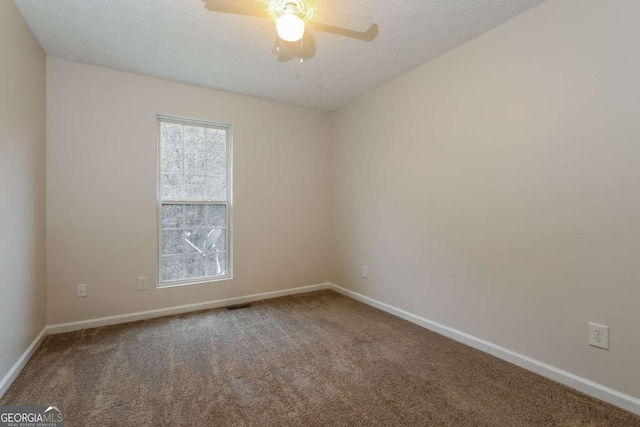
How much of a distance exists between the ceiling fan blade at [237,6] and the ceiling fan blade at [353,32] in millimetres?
394

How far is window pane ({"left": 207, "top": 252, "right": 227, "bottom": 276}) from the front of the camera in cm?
341

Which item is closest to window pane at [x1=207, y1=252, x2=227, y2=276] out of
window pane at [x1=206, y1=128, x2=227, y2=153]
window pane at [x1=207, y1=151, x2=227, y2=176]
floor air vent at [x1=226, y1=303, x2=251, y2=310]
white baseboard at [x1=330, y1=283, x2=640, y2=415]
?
floor air vent at [x1=226, y1=303, x2=251, y2=310]

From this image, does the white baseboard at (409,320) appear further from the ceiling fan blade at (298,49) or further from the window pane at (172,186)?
the ceiling fan blade at (298,49)

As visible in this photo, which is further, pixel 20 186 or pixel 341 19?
pixel 20 186

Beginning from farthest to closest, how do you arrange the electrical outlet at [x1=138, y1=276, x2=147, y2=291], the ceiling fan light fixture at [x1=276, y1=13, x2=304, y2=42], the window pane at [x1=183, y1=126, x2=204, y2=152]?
the window pane at [x1=183, y1=126, x2=204, y2=152], the electrical outlet at [x1=138, y1=276, x2=147, y2=291], the ceiling fan light fixture at [x1=276, y1=13, x2=304, y2=42]

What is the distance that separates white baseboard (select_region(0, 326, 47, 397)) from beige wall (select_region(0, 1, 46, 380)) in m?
0.04

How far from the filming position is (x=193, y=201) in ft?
10.8

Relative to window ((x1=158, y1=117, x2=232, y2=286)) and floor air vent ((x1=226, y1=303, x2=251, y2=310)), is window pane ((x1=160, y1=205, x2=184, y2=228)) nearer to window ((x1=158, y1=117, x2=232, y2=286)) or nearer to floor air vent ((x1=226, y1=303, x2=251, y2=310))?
window ((x1=158, y1=117, x2=232, y2=286))

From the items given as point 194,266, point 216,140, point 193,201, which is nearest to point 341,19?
point 216,140

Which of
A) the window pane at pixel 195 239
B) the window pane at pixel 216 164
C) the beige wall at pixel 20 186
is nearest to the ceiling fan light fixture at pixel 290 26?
the beige wall at pixel 20 186

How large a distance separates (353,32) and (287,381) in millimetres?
2411

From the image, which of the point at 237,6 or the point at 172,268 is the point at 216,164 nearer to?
the point at 172,268

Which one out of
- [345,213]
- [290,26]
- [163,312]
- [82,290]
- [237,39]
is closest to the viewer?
[290,26]

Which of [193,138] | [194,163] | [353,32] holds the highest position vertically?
[353,32]
